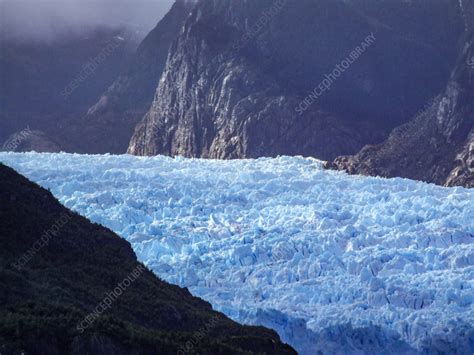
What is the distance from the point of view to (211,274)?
113 feet

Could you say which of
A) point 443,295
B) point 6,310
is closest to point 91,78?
point 443,295

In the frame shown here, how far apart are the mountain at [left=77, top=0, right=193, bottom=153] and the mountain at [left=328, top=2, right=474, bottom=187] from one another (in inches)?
989

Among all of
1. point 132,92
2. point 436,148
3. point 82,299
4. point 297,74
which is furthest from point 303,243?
point 132,92

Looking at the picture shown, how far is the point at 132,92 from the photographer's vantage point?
84125 mm

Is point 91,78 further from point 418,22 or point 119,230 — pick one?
point 119,230

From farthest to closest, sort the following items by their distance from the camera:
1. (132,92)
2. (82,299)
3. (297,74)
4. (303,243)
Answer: (132,92) < (297,74) < (303,243) < (82,299)

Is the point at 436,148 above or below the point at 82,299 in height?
above

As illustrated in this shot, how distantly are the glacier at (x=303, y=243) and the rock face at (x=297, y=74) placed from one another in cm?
1701

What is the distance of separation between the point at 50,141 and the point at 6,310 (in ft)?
195

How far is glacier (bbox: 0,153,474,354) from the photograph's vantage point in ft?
105

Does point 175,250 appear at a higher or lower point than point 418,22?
lower

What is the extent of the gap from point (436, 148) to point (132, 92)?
1283 inches

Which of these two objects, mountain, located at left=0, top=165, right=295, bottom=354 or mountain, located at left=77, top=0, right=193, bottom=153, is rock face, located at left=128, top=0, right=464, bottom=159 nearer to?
mountain, located at left=77, top=0, right=193, bottom=153

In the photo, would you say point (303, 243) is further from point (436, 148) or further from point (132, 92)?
point (132, 92)
